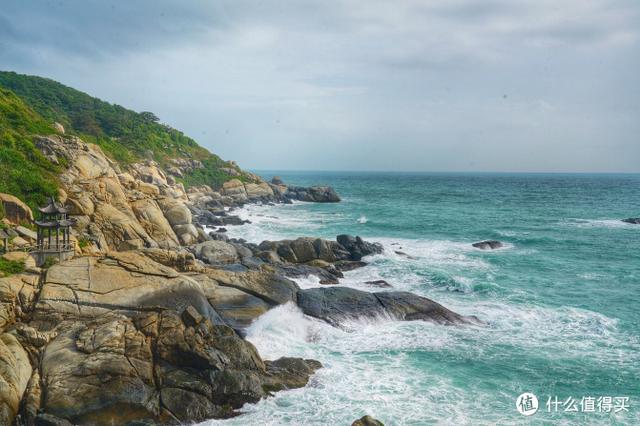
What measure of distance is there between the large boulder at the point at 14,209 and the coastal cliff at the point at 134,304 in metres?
0.08

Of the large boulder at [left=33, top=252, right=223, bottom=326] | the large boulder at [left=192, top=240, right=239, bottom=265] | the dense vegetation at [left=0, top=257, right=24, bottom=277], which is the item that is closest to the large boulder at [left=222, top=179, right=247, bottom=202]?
the large boulder at [left=192, top=240, right=239, bottom=265]

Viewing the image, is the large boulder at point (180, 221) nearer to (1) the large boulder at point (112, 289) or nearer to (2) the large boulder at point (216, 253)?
(2) the large boulder at point (216, 253)

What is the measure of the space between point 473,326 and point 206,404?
1570 centimetres

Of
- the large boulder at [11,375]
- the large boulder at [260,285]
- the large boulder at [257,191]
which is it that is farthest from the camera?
the large boulder at [257,191]

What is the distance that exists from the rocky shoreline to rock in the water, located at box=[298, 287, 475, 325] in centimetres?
7

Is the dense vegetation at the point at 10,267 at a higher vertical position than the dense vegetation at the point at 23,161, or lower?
lower

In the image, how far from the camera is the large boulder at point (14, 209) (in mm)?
29578

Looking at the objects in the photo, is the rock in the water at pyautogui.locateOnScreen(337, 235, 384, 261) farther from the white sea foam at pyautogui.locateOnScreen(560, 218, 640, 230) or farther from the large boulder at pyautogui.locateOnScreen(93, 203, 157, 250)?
the white sea foam at pyautogui.locateOnScreen(560, 218, 640, 230)

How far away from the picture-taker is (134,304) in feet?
69.2

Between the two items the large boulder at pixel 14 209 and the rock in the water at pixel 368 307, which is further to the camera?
the large boulder at pixel 14 209

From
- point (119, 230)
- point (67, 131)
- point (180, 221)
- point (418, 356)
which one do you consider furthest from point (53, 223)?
point (67, 131)

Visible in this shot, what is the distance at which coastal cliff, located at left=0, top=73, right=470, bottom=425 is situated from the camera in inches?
643

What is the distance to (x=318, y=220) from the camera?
69.2 m

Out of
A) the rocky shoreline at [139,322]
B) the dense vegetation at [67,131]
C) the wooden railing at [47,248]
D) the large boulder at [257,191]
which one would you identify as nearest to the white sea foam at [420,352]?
the rocky shoreline at [139,322]
